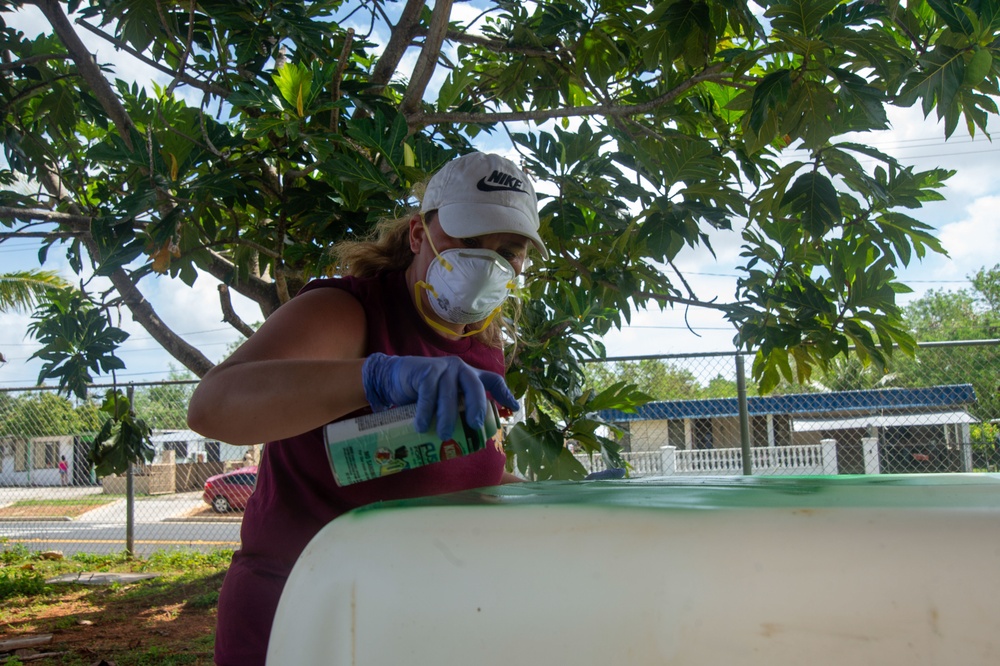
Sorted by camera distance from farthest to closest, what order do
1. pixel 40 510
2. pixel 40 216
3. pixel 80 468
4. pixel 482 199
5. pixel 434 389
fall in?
pixel 40 510, pixel 80 468, pixel 40 216, pixel 482 199, pixel 434 389

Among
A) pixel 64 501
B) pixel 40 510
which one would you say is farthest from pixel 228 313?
pixel 40 510

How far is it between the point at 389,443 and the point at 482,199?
2.02 ft

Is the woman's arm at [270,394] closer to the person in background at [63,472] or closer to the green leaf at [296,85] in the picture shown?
the green leaf at [296,85]

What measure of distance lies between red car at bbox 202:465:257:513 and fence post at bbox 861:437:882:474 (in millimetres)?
5396

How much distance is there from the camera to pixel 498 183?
1.52 meters

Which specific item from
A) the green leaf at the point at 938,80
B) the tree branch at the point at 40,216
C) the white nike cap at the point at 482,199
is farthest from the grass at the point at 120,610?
the green leaf at the point at 938,80

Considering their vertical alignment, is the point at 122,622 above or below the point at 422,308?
below

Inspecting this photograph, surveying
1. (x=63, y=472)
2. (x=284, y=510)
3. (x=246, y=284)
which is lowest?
(x=63, y=472)

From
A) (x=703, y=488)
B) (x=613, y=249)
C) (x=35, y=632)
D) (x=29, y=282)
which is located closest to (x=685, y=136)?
(x=613, y=249)

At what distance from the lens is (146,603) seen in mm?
5355

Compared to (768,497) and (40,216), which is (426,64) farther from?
(768,497)

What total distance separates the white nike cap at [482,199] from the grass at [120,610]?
323cm

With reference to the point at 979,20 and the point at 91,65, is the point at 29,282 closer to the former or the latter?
the point at 91,65

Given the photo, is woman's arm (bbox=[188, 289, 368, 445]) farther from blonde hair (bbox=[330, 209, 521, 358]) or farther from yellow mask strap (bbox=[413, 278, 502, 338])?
blonde hair (bbox=[330, 209, 521, 358])
